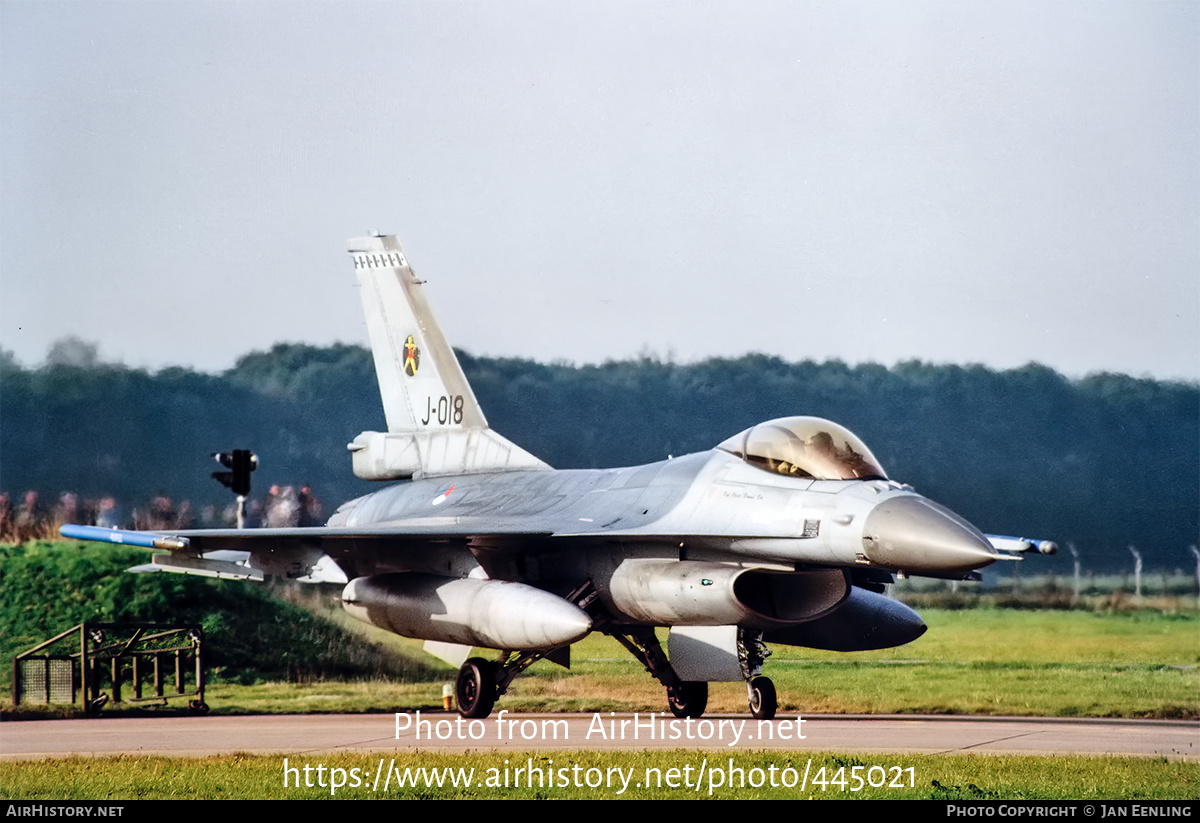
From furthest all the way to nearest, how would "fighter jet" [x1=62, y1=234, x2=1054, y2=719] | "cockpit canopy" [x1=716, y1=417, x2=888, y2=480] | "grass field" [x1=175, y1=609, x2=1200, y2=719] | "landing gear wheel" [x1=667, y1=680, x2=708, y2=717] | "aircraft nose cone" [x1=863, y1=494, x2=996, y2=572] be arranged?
"grass field" [x1=175, y1=609, x2=1200, y2=719], "landing gear wheel" [x1=667, y1=680, x2=708, y2=717], "cockpit canopy" [x1=716, y1=417, x2=888, y2=480], "fighter jet" [x1=62, y1=234, x2=1054, y2=719], "aircraft nose cone" [x1=863, y1=494, x2=996, y2=572]

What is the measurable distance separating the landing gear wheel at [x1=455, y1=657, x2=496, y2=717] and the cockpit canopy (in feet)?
10.6

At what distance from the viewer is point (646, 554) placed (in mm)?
11859

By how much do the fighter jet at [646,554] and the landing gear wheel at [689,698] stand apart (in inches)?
0.7

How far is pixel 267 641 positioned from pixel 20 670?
3.14m

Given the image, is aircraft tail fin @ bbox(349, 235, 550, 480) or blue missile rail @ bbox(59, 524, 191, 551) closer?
blue missile rail @ bbox(59, 524, 191, 551)

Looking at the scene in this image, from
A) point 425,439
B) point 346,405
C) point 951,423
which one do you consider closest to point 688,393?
point 951,423

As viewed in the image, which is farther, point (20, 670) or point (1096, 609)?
point (1096, 609)

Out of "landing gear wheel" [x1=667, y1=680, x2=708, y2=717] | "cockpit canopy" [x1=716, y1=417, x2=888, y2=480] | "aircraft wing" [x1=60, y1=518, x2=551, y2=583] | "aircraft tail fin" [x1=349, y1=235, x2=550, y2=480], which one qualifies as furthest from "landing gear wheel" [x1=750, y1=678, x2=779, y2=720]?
"aircraft tail fin" [x1=349, y1=235, x2=550, y2=480]

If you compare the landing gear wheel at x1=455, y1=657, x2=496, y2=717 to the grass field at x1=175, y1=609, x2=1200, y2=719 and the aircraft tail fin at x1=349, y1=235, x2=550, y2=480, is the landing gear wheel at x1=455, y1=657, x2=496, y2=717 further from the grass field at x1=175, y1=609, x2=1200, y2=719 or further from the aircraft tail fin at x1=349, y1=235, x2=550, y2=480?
the aircraft tail fin at x1=349, y1=235, x2=550, y2=480

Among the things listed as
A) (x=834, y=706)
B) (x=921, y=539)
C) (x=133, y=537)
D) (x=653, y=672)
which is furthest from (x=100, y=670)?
(x=921, y=539)

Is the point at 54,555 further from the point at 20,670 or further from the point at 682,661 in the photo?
the point at 682,661

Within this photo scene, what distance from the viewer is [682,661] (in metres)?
11.7

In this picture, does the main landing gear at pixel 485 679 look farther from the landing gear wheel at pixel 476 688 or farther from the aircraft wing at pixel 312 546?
the aircraft wing at pixel 312 546

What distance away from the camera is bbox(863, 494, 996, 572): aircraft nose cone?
31.4 ft
